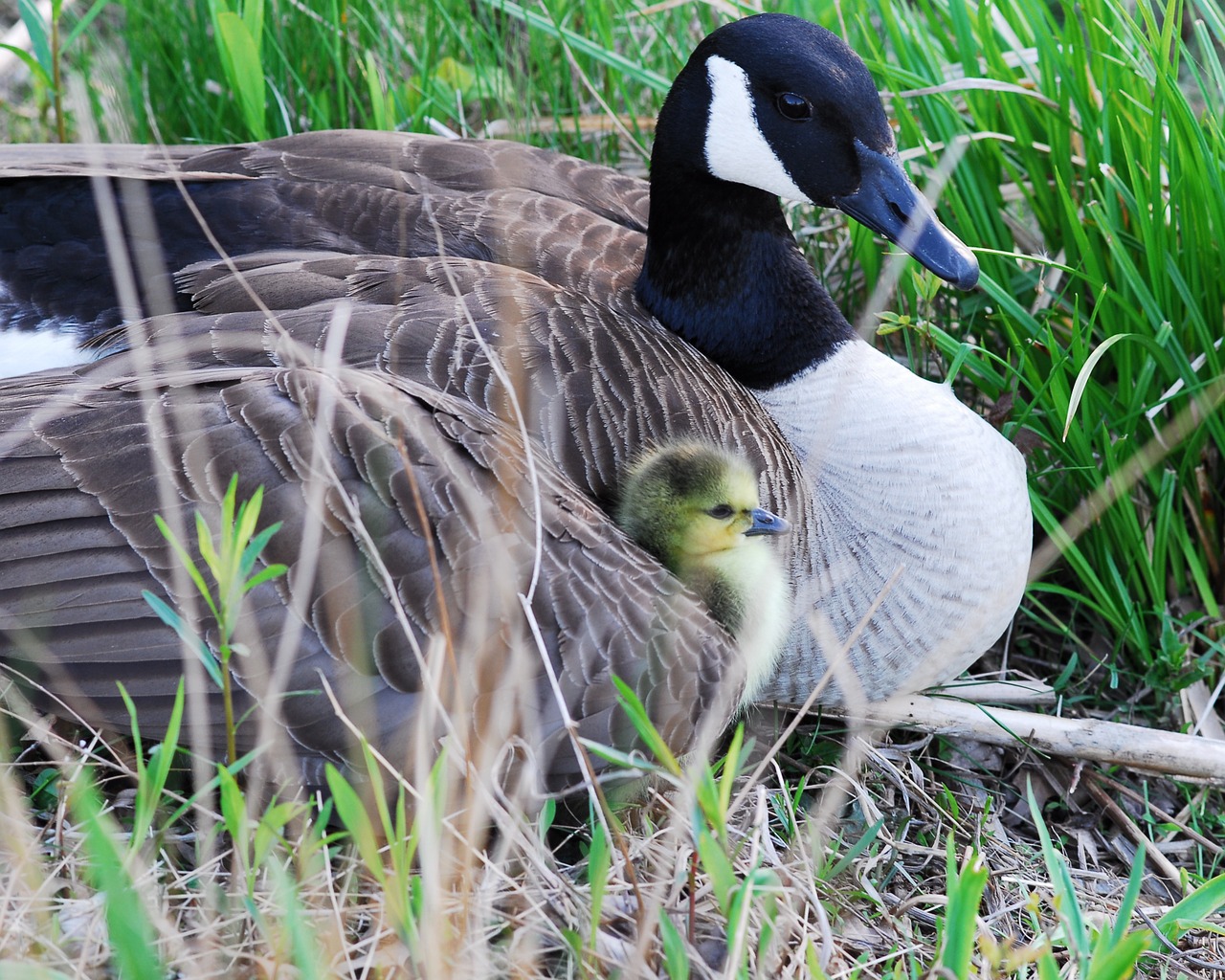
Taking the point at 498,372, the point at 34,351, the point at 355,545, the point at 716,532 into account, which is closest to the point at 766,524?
the point at 716,532

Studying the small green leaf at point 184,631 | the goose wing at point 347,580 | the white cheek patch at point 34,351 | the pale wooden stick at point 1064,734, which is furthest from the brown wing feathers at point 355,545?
the pale wooden stick at point 1064,734

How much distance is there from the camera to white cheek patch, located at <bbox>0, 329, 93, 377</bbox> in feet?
9.61

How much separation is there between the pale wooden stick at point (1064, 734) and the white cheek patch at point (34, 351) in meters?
1.86

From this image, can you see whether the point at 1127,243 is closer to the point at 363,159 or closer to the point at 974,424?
the point at 974,424

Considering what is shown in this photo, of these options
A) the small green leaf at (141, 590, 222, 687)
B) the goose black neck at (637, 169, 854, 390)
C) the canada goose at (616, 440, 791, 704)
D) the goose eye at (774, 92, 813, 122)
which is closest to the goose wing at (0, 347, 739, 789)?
the canada goose at (616, 440, 791, 704)

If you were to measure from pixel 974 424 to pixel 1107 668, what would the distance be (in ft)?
2.54

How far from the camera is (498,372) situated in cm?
224

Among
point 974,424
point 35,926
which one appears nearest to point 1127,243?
point 974,424

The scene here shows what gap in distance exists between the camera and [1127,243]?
3107 millimetres

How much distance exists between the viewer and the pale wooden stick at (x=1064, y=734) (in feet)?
8.80

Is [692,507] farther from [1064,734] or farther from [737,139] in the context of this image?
[1064,734]

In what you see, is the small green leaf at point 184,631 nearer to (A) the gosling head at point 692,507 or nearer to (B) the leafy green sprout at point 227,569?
(B) the leafy green sprout at point 227,569

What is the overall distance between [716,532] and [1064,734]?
96 centimetres

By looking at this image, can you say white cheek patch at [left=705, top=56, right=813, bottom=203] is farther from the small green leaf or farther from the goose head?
the small green leaf
